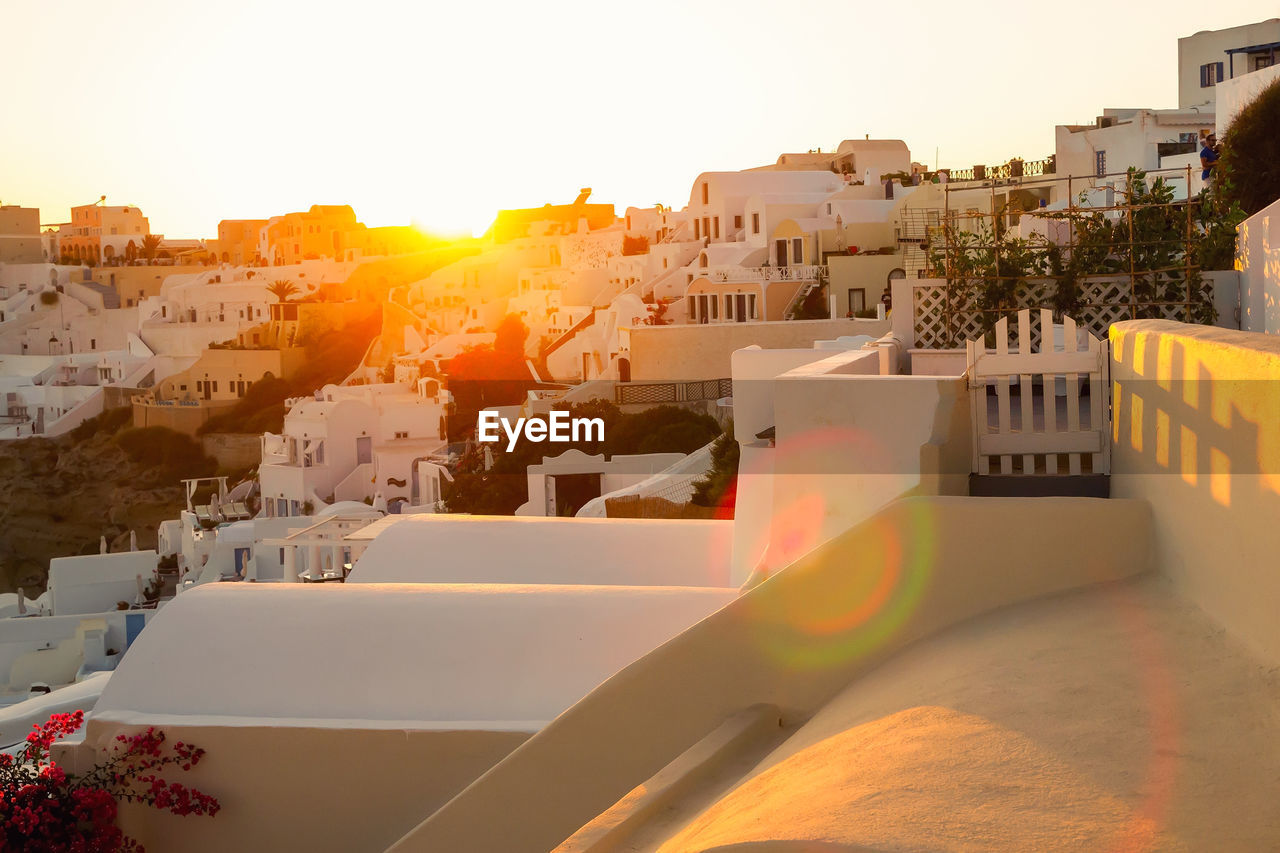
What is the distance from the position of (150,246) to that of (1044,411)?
99263 mm

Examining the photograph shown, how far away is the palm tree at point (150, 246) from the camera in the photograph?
310 feet

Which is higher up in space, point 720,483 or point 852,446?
point 852,446

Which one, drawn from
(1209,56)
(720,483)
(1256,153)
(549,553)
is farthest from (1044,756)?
(1209,56)

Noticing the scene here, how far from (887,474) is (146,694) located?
388cm

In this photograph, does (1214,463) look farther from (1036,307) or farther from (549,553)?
(549,553)

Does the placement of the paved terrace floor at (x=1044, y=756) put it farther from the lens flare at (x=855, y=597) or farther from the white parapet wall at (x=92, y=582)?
the white parapet wall at (x=92, y=582)

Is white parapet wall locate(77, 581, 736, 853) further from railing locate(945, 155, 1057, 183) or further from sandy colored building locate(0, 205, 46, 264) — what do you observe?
sandy colored building locate(0, 205, 46, 264)

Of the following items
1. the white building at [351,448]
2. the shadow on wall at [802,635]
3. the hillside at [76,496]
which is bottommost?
the hillside at [76,496]

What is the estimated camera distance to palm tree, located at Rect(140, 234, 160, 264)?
9444 centimetres

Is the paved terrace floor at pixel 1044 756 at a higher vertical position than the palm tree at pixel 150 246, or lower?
lower

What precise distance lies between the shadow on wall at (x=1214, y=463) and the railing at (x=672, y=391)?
2739 cm

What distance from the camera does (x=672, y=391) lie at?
32562 mm

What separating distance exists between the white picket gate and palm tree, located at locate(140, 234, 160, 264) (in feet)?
309

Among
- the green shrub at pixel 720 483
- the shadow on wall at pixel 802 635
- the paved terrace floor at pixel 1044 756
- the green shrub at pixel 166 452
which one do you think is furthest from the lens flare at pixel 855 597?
the green shrub at pixel 166 452
